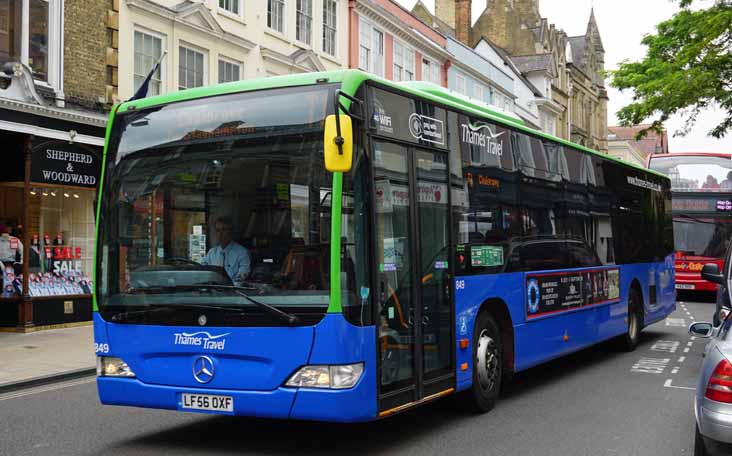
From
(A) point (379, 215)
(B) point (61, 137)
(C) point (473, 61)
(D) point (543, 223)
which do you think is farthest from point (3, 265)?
(C) point (473, 61)

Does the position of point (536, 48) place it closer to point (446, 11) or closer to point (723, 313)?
point (446, 11)

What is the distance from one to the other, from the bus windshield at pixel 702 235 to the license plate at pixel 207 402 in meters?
22.3

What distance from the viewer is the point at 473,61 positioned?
40219mm

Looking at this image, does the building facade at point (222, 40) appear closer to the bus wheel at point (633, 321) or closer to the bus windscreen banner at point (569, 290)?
the bus windscreen banner at point (569, 290)

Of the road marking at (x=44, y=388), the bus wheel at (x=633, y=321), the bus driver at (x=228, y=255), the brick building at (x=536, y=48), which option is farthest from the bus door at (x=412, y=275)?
the brick building at (x=536, y=48)

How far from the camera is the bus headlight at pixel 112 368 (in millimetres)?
6914

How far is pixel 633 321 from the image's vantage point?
45.5 ft

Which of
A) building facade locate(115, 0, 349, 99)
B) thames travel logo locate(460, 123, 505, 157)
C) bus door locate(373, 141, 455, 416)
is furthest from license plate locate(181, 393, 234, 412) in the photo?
building facade locate(115, 0, 349, 99)

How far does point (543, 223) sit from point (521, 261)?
2.91 ft

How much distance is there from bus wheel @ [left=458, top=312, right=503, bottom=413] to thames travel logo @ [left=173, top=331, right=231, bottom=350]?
107 inches

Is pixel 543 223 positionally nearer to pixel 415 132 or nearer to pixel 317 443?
pixel 415 132

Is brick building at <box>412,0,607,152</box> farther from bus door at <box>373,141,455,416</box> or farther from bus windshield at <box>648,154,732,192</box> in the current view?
bus door at <box>373,141,455,416</box>

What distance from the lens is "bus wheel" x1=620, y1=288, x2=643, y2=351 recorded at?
1362 centimetres

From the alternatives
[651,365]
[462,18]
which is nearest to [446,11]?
[462,18]
